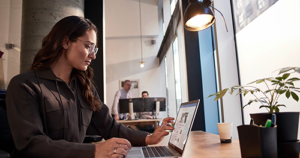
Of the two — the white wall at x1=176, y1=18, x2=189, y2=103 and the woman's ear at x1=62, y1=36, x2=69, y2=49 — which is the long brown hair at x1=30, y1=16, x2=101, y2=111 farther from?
the white wall at x1=176, y1=18, x2=189, y2=103

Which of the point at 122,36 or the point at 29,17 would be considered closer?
the point at 29,17

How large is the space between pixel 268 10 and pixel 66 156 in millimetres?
1856

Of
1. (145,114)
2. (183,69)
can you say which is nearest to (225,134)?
(183,69)

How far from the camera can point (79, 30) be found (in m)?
1.29

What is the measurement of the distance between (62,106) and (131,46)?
2.83 m

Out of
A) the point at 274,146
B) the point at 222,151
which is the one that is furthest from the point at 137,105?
the point at 274,146

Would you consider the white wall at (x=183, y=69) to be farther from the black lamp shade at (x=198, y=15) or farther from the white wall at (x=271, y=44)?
the black lamp shade at (x=198, y=15)

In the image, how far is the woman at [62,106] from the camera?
2.76 feet

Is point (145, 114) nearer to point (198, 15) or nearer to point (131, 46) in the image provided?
point (131, 46)

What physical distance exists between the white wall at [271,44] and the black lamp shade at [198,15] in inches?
19.8

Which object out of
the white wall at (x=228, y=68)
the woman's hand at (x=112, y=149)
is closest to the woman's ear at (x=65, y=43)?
the woman's hand at (x=112, y=149)

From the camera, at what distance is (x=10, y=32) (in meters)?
2.35

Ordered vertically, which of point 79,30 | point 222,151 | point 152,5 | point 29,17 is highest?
point 152,5

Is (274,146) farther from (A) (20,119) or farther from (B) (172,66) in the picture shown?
(B) (172,66)
